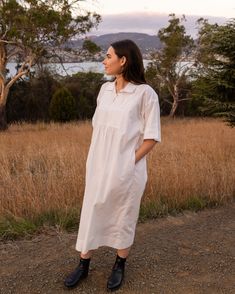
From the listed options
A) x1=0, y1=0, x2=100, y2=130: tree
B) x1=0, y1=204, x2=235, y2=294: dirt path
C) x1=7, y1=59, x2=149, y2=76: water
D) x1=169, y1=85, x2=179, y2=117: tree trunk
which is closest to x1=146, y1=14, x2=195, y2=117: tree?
x1=169, y1=85, x2=179, y2=117: tree trunk

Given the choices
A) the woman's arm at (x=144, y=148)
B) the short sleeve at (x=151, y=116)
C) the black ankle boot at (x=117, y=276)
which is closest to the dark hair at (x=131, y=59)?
the short sleeve at (x=151, y=116)

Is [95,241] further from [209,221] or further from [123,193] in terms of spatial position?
[209,221]

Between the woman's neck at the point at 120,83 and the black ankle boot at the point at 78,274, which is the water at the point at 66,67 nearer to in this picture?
the woman's neck at the point at 120,83

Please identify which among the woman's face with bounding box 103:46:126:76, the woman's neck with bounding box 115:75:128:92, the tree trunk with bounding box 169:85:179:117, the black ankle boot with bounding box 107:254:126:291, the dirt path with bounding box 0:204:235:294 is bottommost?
the tree trunk with bounding box 169:85:179:117

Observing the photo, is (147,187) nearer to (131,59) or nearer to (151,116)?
(151,116)

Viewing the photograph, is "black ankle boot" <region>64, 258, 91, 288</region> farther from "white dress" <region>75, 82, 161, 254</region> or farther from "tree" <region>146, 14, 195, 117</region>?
"tree" <region>146, 14, 195, 117</region>

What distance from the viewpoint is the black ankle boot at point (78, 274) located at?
3057 millimetres

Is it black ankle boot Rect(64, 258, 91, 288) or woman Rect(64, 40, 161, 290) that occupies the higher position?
woman Rect(64, 40, 161, 290)

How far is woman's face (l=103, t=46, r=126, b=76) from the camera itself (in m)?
2.90

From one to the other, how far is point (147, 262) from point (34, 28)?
15.9 m

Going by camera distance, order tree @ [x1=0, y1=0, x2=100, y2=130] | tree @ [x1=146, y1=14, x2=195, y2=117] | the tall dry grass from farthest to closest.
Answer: tree @ [x1=146, y1=14, x2=195, y2=117], tree @ [x1=0, y1=0, x2=100, y2=130], the tall dry grass

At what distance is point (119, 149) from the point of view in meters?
2.84

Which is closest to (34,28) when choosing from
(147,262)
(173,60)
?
(173,60)

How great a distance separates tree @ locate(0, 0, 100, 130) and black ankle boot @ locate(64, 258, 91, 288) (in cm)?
1545
